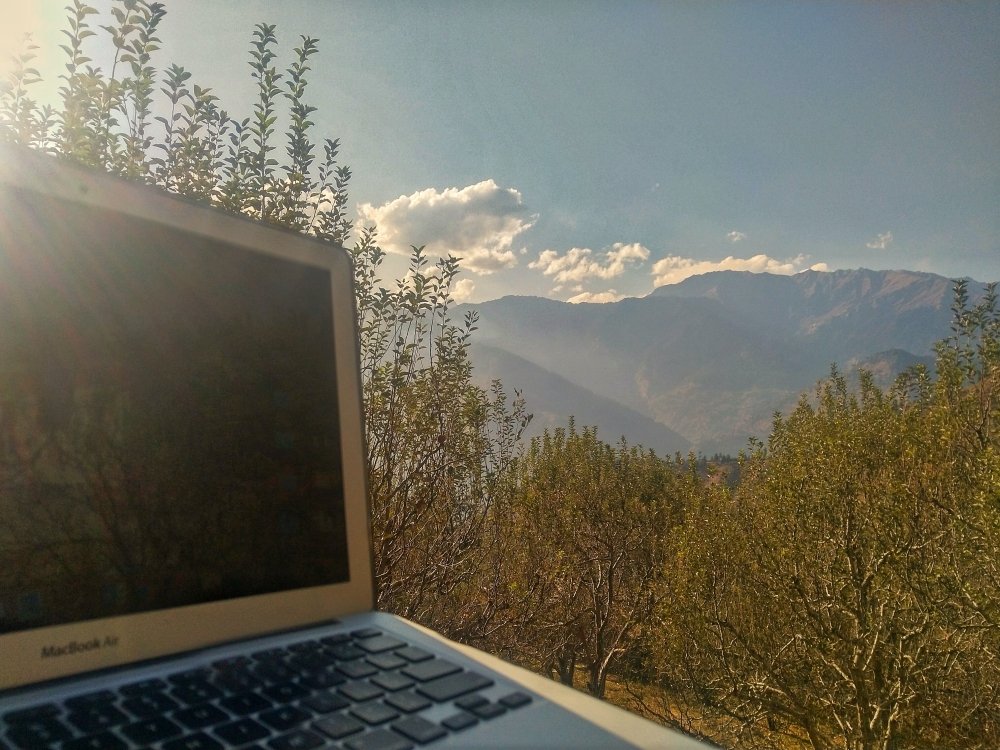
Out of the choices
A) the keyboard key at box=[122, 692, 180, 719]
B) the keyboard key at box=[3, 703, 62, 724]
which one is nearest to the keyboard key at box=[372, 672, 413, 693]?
the keyboard key at box=[122, 692, 180, 719]

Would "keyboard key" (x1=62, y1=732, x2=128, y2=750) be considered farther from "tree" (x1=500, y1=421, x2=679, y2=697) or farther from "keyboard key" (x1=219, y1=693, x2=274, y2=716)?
"tree" (x1=500, y1=421, x2=679, y2=697)

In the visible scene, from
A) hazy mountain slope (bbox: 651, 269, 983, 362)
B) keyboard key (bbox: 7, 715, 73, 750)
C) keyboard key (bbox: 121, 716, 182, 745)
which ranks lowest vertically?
keyboard key (bbox: 121, 716, 182, 745)

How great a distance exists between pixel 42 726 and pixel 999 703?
696 cm

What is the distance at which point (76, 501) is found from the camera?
0.77m

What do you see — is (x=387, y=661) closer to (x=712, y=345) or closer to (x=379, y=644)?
(x=379, y=644)

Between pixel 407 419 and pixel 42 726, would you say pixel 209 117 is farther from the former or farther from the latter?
pixel 42 726

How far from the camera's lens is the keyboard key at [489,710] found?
0.65 m

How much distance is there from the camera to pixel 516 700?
68cm

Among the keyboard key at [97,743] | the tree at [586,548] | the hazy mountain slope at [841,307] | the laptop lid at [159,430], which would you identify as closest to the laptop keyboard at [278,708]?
the keyboard key at [97,743]

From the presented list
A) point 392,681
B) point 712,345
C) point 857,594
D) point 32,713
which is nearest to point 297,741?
point 392,681

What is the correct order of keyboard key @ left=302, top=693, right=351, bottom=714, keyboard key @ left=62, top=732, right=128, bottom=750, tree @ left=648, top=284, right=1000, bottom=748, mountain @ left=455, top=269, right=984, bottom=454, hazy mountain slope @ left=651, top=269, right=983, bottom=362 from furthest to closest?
→ hazy mountain slope @ left=651, top=269, right=983, bottom=362, mountain @ left=455, top=269, right=984, bottom=454, tree @ left=648, top=284, right=1000, bottom=748, keyboard key @ left=302, top=693, right=351, bottom=714, keyboard key @ left=62, top=732, right=128, bottom=750

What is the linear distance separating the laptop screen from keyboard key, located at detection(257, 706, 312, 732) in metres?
0.28

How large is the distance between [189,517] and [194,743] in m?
0.36

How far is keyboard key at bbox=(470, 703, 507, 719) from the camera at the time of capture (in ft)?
2.14
